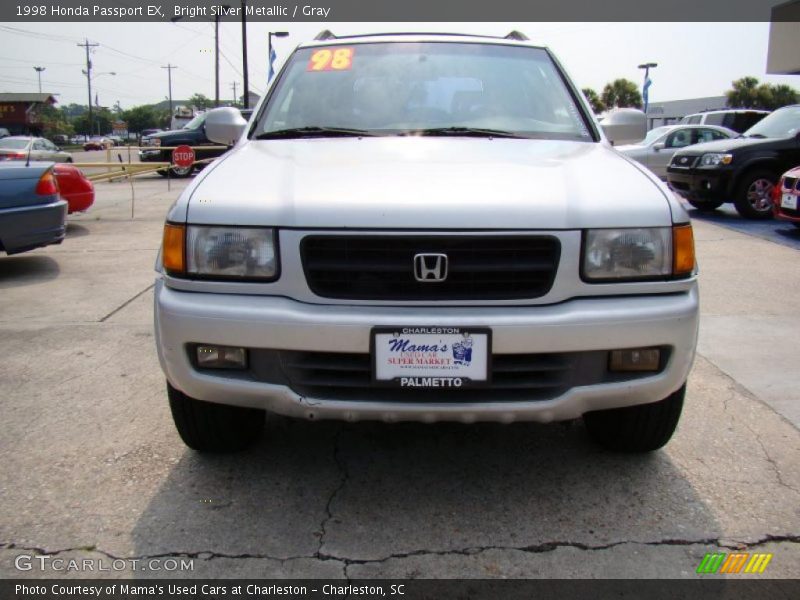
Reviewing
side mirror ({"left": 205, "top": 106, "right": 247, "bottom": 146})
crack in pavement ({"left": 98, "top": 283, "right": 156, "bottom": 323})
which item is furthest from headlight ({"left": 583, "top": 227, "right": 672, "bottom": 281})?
crack in pavement ({"left": 98, "top": 283, "right": 156, "bottom": 323})

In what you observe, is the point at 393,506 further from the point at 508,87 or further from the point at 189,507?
the point at 508,87

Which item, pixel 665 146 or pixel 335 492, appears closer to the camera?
pixel 335 492

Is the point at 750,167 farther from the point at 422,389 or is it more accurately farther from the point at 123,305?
the point at 422,389

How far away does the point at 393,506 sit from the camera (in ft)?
8.11

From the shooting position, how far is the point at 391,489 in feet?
8.48

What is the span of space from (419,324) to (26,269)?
6006mm

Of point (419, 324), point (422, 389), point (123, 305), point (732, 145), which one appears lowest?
point (123, 305)

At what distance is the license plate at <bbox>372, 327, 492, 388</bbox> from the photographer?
7.14 ft

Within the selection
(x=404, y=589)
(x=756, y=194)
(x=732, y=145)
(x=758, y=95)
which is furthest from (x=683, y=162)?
(x=758, y=95)

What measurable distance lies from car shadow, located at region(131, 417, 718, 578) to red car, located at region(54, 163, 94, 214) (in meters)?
7.52

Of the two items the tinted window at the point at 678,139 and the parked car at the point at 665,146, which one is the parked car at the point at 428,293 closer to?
the parked car at the point at 665,146

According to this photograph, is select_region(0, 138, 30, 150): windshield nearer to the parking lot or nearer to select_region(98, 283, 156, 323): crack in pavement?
select_region(98, 283, 156, 323): crack in pavement

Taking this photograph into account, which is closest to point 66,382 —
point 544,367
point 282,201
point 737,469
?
point 282,201

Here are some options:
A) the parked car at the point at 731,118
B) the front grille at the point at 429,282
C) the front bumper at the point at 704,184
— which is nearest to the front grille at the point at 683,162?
the front bumper at the point at 704,184
